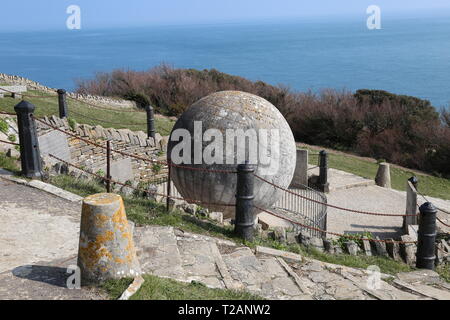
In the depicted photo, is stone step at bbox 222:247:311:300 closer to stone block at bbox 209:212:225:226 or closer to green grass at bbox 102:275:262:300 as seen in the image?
green grass at bbox 102:275:262:300

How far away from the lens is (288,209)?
38.1 ft

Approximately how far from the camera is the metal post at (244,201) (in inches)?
269

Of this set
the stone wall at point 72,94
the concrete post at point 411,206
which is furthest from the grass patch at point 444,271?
the stone wall at point 72,94

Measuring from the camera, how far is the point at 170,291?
4680mm

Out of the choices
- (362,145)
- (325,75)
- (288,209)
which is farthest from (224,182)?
(325,75)

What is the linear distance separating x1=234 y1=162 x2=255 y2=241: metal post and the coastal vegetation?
14.9 m

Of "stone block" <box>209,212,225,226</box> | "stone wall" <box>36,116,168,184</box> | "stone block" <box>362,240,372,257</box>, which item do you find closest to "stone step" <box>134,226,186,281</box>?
"stone block" <box>209,212,225,226</box>

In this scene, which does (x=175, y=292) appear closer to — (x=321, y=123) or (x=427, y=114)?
(x=321, y=123)

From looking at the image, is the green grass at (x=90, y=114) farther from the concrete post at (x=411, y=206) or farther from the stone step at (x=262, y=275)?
the stone step at (x=262, y=275)

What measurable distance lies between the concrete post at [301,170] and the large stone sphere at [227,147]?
16.2ft

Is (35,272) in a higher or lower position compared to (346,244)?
higher

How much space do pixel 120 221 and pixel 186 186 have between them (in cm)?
437
